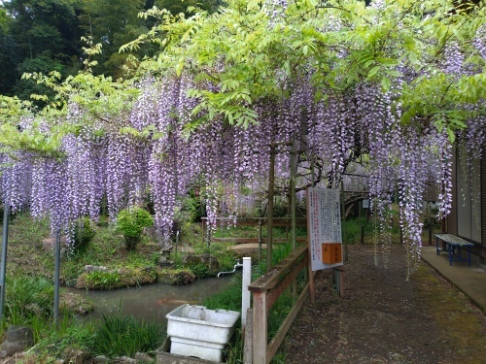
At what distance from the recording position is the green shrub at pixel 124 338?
12.2 feet

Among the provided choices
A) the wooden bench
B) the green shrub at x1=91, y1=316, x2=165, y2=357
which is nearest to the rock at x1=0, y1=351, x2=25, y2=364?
the green shrub at x1=91, y1=316, x2=165, y2=357

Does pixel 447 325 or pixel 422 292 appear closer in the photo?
pixel 447 325

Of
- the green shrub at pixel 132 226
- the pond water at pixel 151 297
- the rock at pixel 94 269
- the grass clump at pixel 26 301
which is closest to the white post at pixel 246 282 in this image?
the grass clump at pixel 26 301

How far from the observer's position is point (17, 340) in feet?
12.9

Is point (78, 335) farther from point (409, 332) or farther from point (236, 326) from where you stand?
point (409, 332)

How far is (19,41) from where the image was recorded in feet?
53.0

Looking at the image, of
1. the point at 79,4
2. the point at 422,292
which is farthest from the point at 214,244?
the point at 79,4

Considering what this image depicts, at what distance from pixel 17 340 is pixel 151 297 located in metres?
3.49

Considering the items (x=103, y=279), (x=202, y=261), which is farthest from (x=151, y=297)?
(x=202, y=261)

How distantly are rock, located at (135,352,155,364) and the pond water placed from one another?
232 centimetres

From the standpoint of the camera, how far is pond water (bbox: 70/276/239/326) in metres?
6.38

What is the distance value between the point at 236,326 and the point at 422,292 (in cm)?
332

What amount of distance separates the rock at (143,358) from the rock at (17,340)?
1202 mm

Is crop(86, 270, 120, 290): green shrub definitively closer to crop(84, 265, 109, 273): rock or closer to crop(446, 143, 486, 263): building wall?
crop(84, 265, 109, 273): rock
